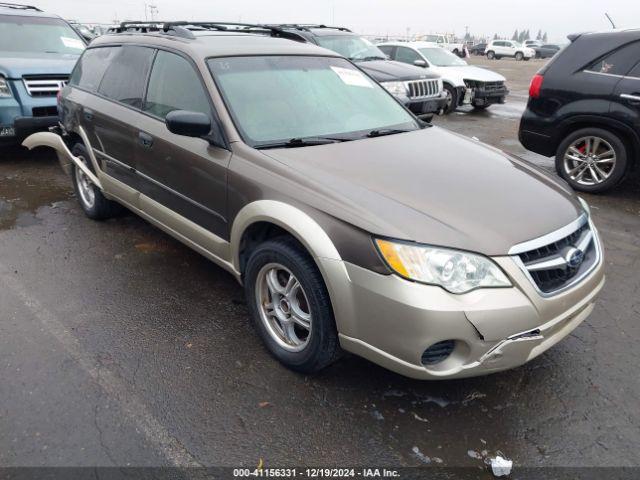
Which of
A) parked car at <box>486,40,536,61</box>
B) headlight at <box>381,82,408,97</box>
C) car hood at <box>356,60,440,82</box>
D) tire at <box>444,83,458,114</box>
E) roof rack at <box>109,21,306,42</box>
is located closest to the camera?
roof rack at <box>109,21,306,42</box>

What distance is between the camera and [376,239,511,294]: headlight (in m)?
2.21

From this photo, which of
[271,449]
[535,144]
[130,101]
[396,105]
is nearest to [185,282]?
[130,101]

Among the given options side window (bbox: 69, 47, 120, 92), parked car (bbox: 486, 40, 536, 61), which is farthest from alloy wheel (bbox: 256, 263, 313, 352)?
parked car (bbox: 486, 40, 536, 61)

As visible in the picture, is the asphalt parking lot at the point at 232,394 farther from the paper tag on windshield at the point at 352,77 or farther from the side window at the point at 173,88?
the paper tag on windshield at the point at 352,77

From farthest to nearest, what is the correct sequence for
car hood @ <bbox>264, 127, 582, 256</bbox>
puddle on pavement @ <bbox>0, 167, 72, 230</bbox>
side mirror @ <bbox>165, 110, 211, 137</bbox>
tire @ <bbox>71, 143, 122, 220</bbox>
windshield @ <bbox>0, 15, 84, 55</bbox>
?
windshield @ <bbox>0, 15, 84, 55</bbox> → puddle on pavement @ <bbox>0, 167, 72, 230</bbox> → tire @ <bbox>71, 143, 122, 220</bbox> → side mirror @ <bbox>165, 110, 211, 137</bbox> → car hood @ <bbox>264, 127, 582, 256</bbox>

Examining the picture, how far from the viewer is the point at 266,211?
8.86ft

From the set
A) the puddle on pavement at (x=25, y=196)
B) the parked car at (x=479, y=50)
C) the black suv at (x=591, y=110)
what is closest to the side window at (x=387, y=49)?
the black suv at (x=591, y=110)

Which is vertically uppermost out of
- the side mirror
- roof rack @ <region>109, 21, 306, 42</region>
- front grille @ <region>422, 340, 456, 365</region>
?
roof rack @ <region>109, 21, 306, 42</region>

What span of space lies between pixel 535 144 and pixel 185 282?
14.7ft

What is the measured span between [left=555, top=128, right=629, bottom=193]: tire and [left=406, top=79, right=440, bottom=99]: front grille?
3.85 meters

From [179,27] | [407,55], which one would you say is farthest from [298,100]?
[407,55]

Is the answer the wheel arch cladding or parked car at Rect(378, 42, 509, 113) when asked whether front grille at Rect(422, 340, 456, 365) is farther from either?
parked car at Rect(378, 42, 509, 113)

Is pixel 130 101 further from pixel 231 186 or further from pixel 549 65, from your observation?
pixel 549 65

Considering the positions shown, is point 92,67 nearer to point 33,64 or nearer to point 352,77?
point 352,77
